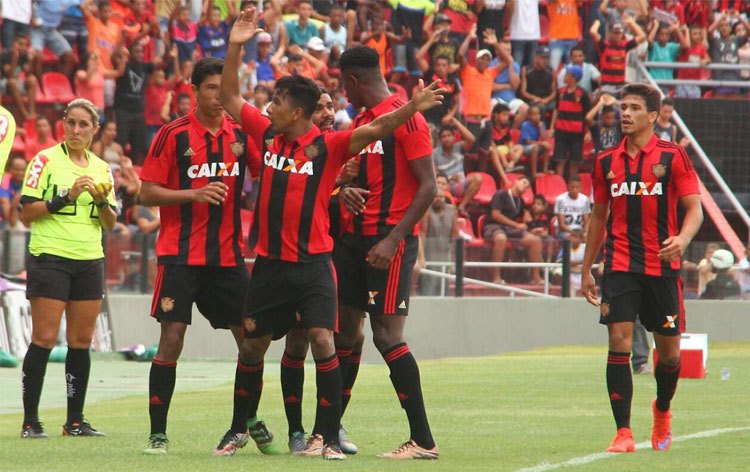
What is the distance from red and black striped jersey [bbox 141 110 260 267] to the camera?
27.8 ft

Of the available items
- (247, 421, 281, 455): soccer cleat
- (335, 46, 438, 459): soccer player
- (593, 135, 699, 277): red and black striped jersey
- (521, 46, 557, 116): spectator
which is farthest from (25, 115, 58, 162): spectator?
(593, 135, 699, 277): red and black striped jersey

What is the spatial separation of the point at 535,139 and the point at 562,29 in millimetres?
2659

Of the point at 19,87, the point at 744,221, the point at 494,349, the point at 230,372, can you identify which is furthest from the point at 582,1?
the point at 230,372

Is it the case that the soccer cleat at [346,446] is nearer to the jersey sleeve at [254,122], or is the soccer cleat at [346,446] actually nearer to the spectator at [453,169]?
the jersey sleeve at [254,122]

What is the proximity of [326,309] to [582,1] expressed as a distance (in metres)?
21.1

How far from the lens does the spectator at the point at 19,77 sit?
69.9 feet

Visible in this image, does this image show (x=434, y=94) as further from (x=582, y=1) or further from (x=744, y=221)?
(x=582, y=1)

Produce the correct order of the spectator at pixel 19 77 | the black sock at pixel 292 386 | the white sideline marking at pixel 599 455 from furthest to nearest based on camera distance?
the spectator at pixel 19 77, the black sock at pixel 292 386, the white sideline marking at pixel 599 455

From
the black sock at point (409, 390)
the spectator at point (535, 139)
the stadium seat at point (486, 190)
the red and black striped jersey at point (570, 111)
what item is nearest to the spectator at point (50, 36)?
the stadium seat at point (486, 190)

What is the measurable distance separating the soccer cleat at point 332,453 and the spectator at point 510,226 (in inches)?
520

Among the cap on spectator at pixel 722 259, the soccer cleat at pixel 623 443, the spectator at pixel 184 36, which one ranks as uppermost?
the spectator at pixel 184 36

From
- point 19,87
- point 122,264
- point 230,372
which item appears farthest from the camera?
point 19,87

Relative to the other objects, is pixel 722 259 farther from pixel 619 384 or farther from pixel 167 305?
pixel 167 305

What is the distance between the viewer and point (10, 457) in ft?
27.6
